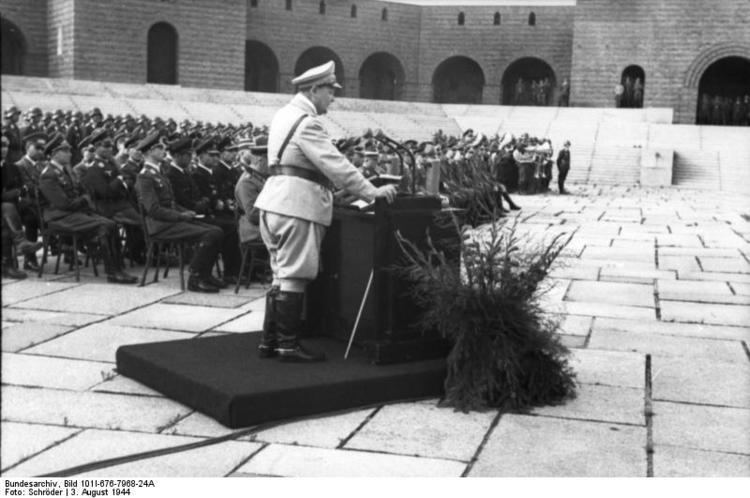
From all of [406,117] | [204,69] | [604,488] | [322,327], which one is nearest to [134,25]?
[204,69]

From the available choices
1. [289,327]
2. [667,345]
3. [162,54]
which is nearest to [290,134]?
[289,327]

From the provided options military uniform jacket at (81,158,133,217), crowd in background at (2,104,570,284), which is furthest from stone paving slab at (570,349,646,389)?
military uniform jacket at (81,158,133,217)

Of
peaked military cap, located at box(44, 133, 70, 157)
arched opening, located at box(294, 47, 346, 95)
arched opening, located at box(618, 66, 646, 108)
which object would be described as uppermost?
arched opening, located at box(294, 47, 346, 95)

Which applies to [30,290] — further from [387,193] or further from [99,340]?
[387,193]

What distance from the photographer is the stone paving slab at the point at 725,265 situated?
9680mm

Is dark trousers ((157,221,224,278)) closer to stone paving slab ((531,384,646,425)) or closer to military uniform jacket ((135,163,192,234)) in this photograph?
military uniform jacket ((135,163,192,234))

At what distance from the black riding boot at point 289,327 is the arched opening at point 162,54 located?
31251 millimetres

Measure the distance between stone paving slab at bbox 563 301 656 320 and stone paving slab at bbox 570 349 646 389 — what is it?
132 centimetres

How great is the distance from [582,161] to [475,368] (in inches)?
944

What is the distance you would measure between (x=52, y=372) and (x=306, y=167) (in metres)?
1.78

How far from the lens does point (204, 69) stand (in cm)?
3441

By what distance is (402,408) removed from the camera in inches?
174

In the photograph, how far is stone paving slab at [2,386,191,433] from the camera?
4066mm

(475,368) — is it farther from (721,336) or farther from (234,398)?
(721,336)
